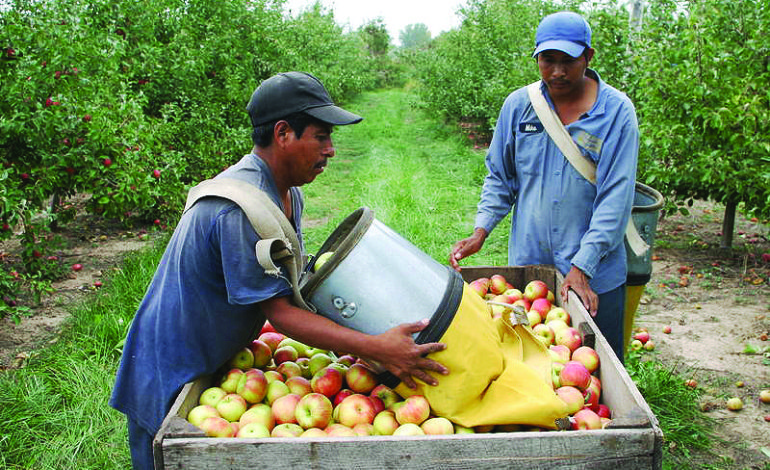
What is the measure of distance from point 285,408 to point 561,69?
1.67m

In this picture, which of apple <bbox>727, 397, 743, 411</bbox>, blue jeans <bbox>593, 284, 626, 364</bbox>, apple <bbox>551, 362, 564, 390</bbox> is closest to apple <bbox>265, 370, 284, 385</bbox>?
apple <bbox>551, 362, 564, 390</bbox>

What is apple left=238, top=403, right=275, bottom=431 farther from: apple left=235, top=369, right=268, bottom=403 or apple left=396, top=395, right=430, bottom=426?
apple left=396, top=395, right=430, bottom=426

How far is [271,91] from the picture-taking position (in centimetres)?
187

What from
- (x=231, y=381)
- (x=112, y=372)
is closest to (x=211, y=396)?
(x=231, y=381)

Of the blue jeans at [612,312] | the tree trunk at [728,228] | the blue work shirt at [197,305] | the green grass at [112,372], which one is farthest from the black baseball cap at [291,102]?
the tree trunk at [728,228]

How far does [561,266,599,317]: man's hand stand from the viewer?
99.1 inches

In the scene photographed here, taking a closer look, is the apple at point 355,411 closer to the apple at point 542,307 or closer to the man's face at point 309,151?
the man's face at point 309,151

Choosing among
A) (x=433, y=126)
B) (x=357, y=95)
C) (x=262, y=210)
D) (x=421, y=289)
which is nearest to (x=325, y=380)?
(x=421, y=289)

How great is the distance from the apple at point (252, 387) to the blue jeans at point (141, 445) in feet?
1.33

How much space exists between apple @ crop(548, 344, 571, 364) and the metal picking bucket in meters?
0.56

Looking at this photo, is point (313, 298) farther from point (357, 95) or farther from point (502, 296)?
point (357, 95)

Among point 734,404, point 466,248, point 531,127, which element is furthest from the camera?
point 734,404

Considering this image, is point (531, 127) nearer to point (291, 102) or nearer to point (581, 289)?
point (581, 289)

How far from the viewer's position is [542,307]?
2.57m
